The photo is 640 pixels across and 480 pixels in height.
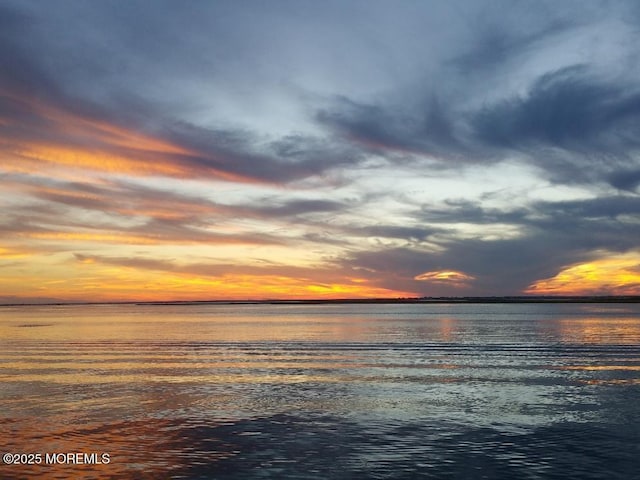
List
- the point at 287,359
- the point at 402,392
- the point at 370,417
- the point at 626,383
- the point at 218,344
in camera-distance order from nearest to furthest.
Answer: the point at 370,417 → the point at 402,392 → the point at 626,383 → the point at 287,359 → the point at 218,344

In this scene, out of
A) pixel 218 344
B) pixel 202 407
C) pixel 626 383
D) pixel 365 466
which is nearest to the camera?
pixel 365 466

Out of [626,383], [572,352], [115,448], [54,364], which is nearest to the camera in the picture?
[115,448]

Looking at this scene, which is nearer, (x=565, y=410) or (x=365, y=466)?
(x=365, y=466)

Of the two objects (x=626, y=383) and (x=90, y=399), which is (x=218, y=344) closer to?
(x=90, y=399)

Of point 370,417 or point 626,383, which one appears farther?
point 626,383

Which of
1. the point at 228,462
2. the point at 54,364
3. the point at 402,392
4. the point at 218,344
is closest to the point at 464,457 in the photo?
the point at 228,462

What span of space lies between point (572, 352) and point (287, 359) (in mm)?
25231

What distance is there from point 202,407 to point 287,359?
20.7 metres

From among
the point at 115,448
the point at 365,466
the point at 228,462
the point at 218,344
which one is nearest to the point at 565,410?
the point at 365,466

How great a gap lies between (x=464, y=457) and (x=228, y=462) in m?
8.14

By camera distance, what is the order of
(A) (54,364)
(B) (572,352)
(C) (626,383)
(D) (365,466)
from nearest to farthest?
(D) (365,466) → (C) (626,383) → (A) (54,364) → (B) (572,352)

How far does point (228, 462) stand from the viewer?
20625mm

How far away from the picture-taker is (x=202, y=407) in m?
29.8

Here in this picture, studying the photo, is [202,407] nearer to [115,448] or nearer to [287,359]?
[115,448]
